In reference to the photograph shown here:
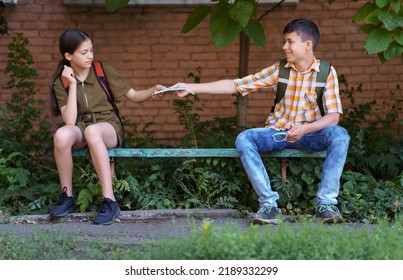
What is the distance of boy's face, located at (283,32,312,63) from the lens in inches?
223

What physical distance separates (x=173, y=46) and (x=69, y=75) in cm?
266

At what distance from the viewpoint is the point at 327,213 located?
549 centimetres

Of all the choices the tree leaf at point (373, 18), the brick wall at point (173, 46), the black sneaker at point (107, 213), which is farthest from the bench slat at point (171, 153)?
the brick wall at point (173, 46)

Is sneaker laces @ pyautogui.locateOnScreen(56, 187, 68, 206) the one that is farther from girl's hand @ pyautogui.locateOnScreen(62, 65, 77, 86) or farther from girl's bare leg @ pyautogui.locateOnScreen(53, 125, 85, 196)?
girl's hand @ pyautogui.locateOnScreen(62, 65, 77, 86)

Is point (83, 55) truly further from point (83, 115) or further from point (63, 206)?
point (63, 206)

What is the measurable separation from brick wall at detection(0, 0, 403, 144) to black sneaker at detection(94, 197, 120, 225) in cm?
271

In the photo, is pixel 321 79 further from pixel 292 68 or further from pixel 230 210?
pixel 230 210

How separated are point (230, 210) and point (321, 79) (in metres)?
1.18

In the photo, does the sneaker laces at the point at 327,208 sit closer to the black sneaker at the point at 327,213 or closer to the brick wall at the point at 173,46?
the black sneaker at the point at 327,213

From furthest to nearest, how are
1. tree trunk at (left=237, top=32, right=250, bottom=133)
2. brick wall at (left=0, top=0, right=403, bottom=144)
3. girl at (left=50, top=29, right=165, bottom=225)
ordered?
brick wall at (left=0, top=0, right=403, bottom=144)
tree trunk at (left=237, top=32, right=250, bottom=133)
girl at (left=50, top=29, right=165, bottom=225)

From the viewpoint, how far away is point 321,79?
5688 millimetres

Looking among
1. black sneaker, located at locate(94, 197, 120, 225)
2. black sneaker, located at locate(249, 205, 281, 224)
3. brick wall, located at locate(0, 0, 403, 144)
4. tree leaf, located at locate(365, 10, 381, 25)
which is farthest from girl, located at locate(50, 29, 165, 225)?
brick wall, located at locate(0, 0, 403, 144)

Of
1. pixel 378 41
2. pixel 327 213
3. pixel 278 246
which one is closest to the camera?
pixel 278 246

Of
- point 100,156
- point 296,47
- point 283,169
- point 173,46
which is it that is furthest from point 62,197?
point 173,46
